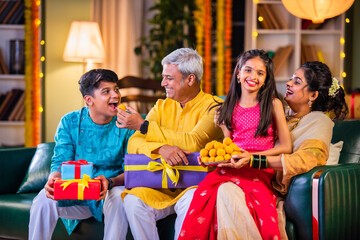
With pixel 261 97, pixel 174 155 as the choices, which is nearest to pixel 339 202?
pixel 261 97

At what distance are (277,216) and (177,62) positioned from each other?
1034mm

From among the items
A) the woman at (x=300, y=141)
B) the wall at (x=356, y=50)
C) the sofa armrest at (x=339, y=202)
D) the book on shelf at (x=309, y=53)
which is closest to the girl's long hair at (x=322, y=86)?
the woman at (x=300, y=141)

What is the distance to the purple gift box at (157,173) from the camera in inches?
94.7

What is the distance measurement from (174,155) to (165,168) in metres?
0.10

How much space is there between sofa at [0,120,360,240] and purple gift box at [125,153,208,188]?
0.18m

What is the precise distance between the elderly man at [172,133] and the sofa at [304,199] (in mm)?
121

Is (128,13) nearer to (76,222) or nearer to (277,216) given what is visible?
(76,222)

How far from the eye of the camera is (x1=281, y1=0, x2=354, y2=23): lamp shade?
160 inches

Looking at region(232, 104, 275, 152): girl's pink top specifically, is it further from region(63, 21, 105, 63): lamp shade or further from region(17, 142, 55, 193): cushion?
A: region(63, 21, 105, 63): lamp shade

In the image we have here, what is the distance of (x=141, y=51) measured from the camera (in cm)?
529

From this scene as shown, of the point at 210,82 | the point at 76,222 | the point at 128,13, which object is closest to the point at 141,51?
the point at 128,13

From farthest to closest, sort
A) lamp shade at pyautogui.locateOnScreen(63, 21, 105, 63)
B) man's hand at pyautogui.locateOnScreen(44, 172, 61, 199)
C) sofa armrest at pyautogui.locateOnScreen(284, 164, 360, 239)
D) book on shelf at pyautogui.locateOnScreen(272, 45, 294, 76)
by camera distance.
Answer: book on shelf at pyautogui.locateOnScreen(272, 45, 294, 76)
lamp shade at pyautogui.locateOnScreen(63, 21, 105, 63)
man's hand at pyautogui.locateOnScreen(44, 172, 61, 199)
sofa armrest at pyautogui.locateOnScreen(284, 164, 360, 239)

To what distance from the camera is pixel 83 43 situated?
15.9 feet

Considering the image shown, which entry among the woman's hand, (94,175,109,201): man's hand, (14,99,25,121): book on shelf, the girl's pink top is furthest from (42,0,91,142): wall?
the woman's hand
